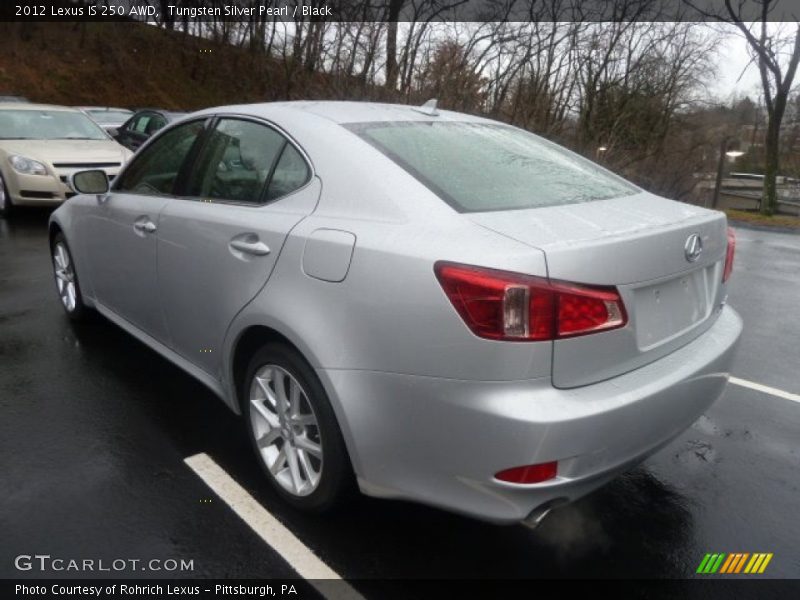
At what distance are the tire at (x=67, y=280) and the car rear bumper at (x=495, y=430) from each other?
3007 mm

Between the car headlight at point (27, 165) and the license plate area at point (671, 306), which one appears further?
the car headlight at point (27, 165)

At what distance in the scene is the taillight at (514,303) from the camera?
199 centimetres

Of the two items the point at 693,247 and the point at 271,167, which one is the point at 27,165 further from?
the point at 693,247

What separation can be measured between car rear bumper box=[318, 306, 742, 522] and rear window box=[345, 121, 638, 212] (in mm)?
695

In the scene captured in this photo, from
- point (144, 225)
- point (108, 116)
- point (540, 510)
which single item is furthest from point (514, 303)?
point (108, 116)

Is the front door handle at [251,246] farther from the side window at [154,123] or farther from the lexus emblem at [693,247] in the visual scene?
the side window at [154,123]

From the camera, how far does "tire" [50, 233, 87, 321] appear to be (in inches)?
181

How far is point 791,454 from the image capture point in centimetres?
333

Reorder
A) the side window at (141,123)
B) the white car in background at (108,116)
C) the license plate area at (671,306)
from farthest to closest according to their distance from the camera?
the white car in background at (108,116) → the side window at (141,123) → the license plate area at (671,306)

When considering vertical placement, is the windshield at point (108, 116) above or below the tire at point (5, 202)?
above

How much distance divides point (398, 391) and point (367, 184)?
0.78 metres

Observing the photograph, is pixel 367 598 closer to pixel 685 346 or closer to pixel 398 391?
pixel 398 391

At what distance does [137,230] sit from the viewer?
3504 mm

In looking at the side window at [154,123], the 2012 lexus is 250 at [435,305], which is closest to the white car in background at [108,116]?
the side window at [154,123]
